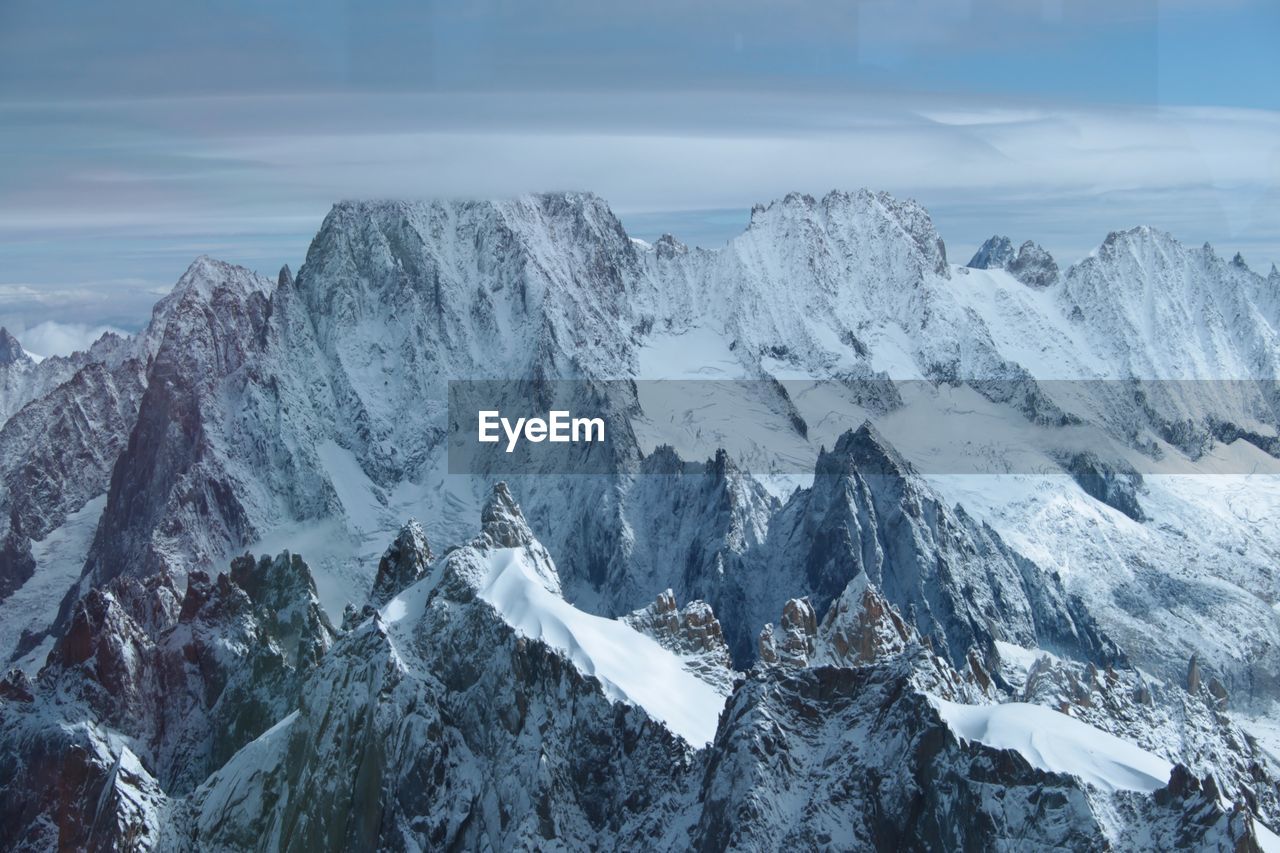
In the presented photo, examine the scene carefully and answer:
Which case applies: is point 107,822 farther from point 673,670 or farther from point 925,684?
point 925,684

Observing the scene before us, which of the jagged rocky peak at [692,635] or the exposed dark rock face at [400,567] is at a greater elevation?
the exposed dark rock face at [400,567]

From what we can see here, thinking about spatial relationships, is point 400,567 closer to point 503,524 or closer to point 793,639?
point 503,524

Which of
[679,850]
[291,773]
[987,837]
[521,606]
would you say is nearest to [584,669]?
[521,606]

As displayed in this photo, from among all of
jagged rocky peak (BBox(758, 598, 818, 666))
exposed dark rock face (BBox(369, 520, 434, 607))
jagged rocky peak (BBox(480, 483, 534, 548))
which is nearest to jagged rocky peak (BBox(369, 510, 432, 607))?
exposed dark rock face (BBox(369, 520, 434, 607))

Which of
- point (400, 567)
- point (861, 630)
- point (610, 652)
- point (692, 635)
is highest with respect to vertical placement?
point (610, 652)

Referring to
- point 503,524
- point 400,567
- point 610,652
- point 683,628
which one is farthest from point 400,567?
point 610,652

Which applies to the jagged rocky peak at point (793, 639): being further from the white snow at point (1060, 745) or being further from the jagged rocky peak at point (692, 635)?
the white snow at point (1060, 745)

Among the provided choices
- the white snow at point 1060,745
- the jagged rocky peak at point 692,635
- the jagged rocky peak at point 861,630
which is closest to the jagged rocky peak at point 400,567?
the jagged rocky peak at point 692,635
